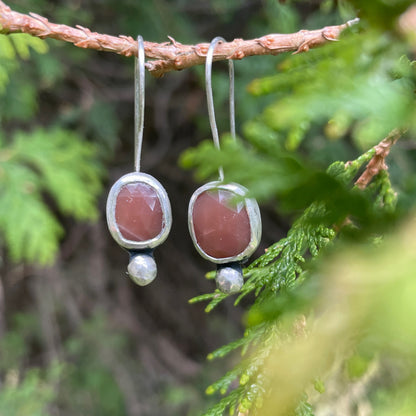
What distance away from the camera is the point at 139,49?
782 millimetres

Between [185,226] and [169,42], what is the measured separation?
7.39 ft

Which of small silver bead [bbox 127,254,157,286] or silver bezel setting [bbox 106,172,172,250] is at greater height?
silver bezel setting [bbox 106,172,172,250]

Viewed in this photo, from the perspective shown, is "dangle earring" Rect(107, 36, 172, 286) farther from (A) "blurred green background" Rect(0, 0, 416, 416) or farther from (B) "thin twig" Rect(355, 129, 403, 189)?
(B) "thin twig" Rect(355, 129, 403, 189)

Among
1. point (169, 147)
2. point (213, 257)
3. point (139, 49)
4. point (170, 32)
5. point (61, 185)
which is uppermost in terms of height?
point (170, 32)

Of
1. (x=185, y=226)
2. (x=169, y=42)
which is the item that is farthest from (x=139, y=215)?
(x=185, y=226)

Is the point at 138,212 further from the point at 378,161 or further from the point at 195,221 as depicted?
the point at 378,161

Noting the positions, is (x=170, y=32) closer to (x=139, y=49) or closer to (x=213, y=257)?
(x=139, y=49)

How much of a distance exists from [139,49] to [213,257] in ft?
1.17

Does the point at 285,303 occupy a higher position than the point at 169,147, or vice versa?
the point at 169,147

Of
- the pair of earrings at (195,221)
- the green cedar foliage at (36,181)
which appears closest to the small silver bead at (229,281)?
the pair of earrings at (195,221)

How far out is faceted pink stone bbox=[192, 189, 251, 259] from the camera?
801 millimetres

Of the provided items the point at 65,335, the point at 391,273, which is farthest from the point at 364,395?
the point at 65,335

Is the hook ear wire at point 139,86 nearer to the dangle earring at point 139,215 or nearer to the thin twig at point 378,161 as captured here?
the dangle earring at point 139,215

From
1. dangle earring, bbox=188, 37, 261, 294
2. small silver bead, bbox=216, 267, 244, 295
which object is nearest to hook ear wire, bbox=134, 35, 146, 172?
dangle earring, bbox=188, 37, 261, 294
